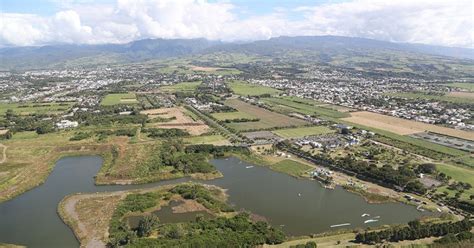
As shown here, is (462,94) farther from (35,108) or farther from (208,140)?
(35,108)

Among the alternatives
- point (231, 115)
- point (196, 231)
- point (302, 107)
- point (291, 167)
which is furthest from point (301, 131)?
point (196, 231)

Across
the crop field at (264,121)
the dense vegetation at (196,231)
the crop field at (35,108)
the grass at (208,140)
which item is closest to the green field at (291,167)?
the grass at (208,140)

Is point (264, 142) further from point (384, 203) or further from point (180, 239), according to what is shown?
point (180, 239)

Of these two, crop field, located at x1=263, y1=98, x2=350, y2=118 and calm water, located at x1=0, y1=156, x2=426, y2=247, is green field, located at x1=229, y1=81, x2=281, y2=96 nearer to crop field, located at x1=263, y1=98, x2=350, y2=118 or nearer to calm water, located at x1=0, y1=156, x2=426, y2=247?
crop field, located at x1=263, y1=98, x2=350, y2=118

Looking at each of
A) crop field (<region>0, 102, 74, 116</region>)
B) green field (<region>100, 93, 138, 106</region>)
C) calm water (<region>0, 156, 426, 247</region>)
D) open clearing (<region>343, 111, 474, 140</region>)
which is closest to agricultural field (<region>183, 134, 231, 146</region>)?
calm water (<region>0, 156, 426, 247</region>)

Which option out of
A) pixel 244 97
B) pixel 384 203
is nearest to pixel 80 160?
pixel 384 203
